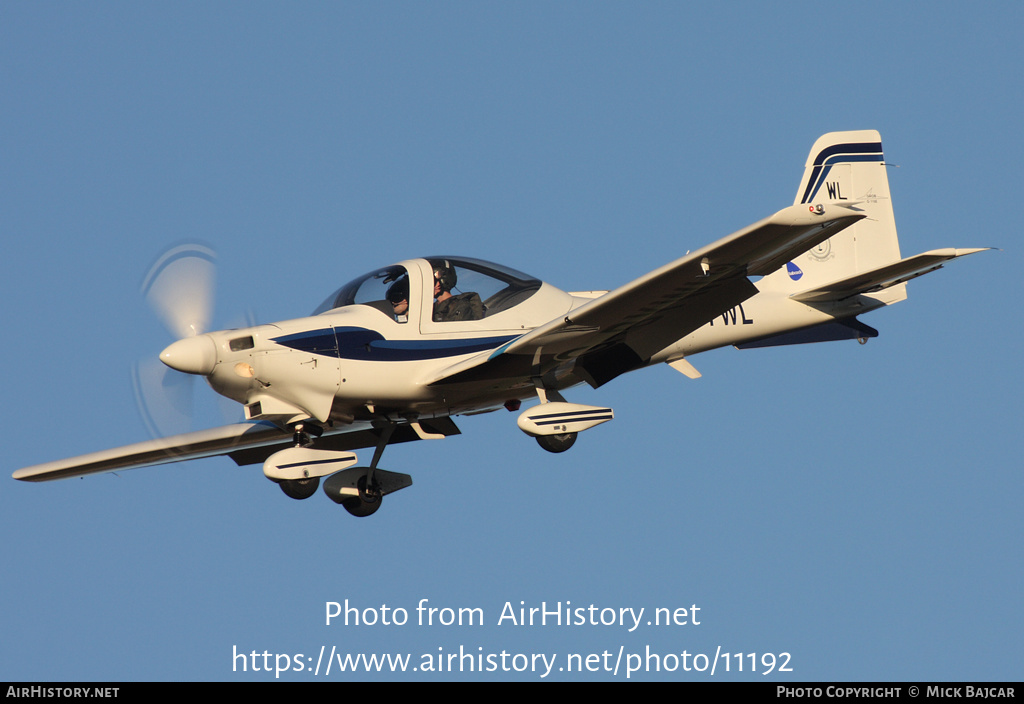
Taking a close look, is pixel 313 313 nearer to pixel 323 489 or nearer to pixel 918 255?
pixel 323 489

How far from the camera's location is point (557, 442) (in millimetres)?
13398

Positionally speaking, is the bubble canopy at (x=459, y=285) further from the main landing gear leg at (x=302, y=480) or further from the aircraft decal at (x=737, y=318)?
the aircraft decal at (x=737, y=318)

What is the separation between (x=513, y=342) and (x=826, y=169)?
21.1 ft

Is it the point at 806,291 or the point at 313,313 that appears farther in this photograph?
the point at 806,291

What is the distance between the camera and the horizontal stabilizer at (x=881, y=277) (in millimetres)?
11953

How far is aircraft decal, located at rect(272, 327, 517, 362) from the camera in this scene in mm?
12945

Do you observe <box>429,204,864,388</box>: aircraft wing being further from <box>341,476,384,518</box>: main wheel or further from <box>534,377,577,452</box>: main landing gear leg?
<box>341,476,384,518</box>: main wheel

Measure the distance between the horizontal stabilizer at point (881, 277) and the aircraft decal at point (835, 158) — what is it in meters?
1.91

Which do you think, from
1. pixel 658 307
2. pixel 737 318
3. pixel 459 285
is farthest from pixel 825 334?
pixel 459 285

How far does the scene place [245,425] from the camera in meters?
15.8

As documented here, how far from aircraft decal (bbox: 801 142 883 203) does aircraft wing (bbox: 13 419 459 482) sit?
6.67 meters

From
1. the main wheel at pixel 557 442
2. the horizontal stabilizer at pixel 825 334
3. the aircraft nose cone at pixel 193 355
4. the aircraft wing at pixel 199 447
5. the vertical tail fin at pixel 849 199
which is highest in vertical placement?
the vertical tail fin at pixel 849 199

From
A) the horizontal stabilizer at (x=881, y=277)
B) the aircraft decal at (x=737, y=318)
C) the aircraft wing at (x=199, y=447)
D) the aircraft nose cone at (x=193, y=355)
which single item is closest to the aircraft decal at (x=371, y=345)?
the aircraft nose cone at (x=193, y=355)
